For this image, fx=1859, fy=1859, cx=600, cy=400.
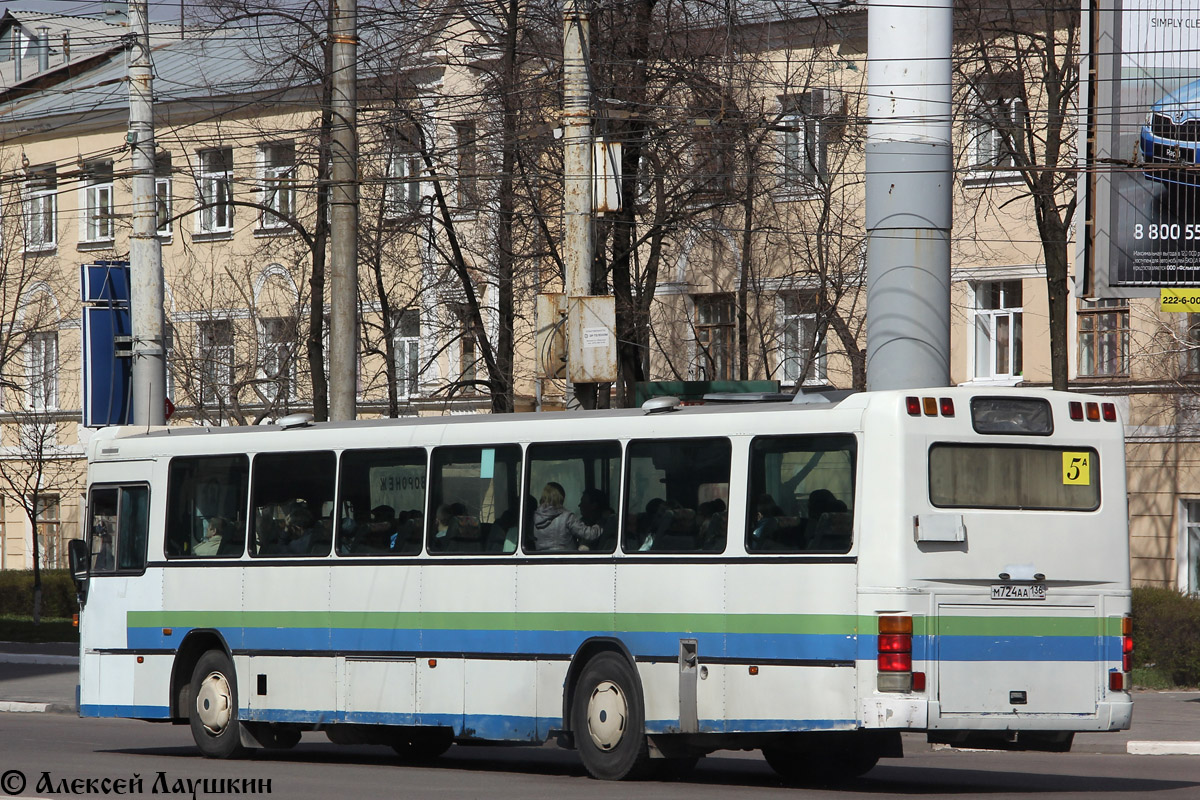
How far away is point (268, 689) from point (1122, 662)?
6979 millimetres

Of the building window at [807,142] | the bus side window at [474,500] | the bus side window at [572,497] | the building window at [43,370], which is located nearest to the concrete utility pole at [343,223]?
the bus side window at [474,500]

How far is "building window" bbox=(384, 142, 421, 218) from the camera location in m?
28.5

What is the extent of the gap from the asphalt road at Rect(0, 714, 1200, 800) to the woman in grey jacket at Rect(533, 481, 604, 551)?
171 cm

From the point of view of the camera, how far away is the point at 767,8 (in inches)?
1054

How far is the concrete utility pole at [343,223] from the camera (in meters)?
19.5

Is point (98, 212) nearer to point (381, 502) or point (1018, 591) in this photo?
point (381, 502)

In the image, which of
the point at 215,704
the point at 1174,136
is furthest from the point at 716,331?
the point at 215,704

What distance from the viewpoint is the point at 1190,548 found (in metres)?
29.5

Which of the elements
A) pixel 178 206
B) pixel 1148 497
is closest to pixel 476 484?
pixel 1148 497

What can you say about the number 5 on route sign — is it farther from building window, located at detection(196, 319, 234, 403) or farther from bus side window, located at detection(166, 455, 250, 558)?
building window, located at detection(196, 319, 234, 403)

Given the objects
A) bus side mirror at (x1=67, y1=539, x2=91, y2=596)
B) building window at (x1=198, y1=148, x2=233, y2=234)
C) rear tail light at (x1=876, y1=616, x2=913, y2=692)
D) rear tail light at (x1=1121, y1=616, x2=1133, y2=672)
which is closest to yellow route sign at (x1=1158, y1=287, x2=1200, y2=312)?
rear tail light at (x1=1121, y1=616, x2=1133, y2=672)

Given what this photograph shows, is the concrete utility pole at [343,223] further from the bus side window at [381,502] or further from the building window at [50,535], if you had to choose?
the building window at [50,535]

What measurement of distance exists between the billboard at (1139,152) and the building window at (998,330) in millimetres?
9762

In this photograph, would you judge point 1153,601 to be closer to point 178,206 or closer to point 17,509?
point 178,206
